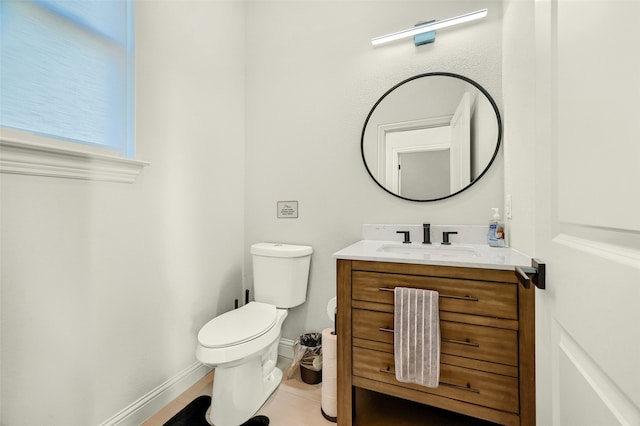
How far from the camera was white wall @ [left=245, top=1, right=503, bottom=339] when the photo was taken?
157cm

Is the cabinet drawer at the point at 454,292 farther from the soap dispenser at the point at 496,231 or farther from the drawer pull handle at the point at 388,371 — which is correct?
the soap dispenser at the point at 496,231

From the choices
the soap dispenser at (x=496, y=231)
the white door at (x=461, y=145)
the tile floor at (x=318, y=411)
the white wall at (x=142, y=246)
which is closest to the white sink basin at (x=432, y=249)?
the soap dispenser at (x=496, y=231)

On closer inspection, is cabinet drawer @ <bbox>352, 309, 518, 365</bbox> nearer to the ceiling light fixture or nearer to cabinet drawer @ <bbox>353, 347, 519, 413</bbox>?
cabinet drawer @ <bbox>353, 347, 519, 413</bbox>

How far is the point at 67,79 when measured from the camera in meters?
1.17

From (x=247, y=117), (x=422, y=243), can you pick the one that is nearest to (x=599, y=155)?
(x=422, y=243)

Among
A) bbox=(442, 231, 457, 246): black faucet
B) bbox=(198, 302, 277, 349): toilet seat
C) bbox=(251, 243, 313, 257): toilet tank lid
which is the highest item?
bbox=(442, 231, 457, 246): black faucet

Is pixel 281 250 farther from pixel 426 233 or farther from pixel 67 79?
pixel 67 79

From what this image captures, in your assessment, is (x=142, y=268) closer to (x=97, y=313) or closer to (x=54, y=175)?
(x=97, y=313)

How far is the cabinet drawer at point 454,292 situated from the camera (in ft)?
3.35

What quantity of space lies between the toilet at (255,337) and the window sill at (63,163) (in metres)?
0.86

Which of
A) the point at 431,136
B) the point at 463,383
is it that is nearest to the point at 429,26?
the point at 431,136

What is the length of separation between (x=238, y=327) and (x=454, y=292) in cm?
106

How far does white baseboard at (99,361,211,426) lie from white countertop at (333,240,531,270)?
4.06 feet

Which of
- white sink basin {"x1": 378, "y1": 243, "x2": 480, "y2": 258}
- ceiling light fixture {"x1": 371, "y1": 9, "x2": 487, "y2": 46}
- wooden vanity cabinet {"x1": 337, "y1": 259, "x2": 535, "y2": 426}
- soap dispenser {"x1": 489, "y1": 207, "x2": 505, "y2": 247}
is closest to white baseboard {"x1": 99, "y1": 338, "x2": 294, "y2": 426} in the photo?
wooden vanity cabinet {"x1": 337, "y1": 259, "x2": 535, "y2": 426}
